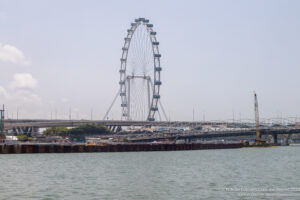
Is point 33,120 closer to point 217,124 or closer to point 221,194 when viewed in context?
point 217,124

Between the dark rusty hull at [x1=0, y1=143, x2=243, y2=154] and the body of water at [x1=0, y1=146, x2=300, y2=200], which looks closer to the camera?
the body of water at [x1=0, y1=146, x2=300, y2=200]

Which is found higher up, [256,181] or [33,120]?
[33,120]

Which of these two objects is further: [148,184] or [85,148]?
[85,148]

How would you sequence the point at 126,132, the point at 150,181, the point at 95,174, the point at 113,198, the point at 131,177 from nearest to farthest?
1. the point at 113,198
2. the point at 150,181
3. the point at 131,177
4. the point at 95,174
5. the point at 126,132

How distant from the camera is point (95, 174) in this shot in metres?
47.4

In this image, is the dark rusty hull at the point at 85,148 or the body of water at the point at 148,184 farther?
the dark rusty hull at the point at 85,148

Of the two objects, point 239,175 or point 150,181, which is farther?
point 239,175

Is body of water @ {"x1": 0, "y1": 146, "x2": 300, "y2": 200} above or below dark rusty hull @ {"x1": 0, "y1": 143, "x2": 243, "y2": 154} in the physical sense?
below

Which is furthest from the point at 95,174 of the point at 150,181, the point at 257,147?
the point at 257,147

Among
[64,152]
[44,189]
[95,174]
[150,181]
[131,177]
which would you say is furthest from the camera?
[64,152]

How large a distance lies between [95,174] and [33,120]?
153m

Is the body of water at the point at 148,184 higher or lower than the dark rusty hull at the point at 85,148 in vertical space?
lower

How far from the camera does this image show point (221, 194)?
33406 millimetres

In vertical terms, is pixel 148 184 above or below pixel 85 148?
below
